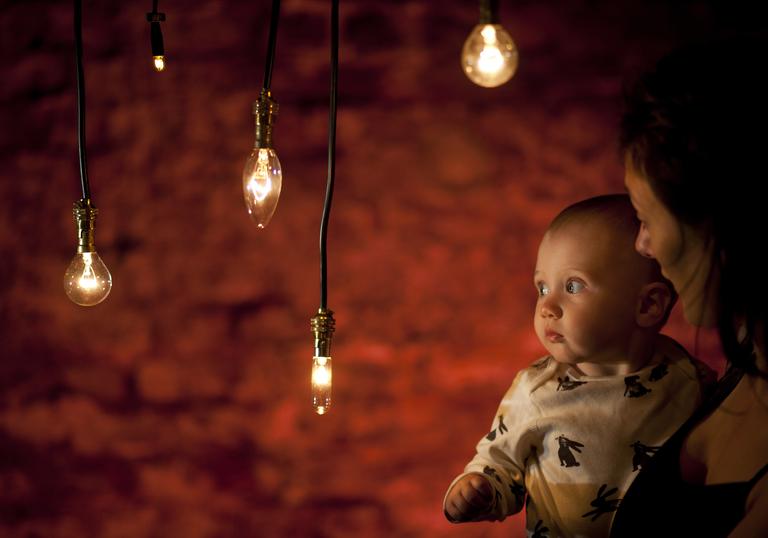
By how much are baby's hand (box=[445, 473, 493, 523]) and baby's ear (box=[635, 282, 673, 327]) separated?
29cm

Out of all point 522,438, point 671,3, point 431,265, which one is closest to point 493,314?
point 431,265

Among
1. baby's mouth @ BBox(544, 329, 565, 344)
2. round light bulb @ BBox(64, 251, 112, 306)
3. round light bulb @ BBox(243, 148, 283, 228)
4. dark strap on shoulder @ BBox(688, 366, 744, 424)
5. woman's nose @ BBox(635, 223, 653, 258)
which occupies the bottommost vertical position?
dark strap on shoulder @ BBox(688, 366, 744, 424)

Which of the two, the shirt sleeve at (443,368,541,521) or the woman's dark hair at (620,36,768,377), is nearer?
the woman's dark hair at (620,36,768,377)

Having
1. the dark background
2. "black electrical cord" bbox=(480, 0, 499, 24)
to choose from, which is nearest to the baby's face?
"black electrical cord" bbox=(480, 0, 499, 24)

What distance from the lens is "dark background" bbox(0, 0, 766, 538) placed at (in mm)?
1565

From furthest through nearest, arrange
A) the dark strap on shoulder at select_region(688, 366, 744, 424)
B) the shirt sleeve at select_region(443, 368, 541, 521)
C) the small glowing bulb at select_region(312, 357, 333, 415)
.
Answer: the shirt sleeve at select_region(443, 368, 541, 521), the small glowing bulb at select_region(312, 357, 333, 415), the dark strap on shoulder at select_region(688, 366, 744, 424)

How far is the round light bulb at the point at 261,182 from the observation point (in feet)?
2.98

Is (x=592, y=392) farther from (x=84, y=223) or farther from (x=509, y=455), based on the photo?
(x=84, y=223)

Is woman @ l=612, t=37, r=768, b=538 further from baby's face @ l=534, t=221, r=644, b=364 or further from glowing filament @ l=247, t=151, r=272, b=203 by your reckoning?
glowing filament @ l=247, t=151, r=272, b=203

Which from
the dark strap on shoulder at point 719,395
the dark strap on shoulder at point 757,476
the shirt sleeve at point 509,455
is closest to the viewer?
the dark strap on shoulder at point 757,476

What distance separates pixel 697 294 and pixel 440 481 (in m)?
0.92

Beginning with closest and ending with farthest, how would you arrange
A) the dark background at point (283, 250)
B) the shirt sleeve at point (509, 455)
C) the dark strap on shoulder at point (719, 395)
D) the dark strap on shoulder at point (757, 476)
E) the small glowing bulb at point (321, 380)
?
the dark strap on shoulder at point (757, 476) → the dark strap on shoulder at point (719, 395) → the small glowing bulb at point (321, 380) → the shirt sleeve at point (509, 455) → the dark background at point (283, 250)

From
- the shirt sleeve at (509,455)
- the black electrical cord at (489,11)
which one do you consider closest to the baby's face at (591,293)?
the shirt sleeve at (509,455)

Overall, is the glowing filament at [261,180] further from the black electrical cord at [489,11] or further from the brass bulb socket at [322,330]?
the black electrical cord at [489,11]
